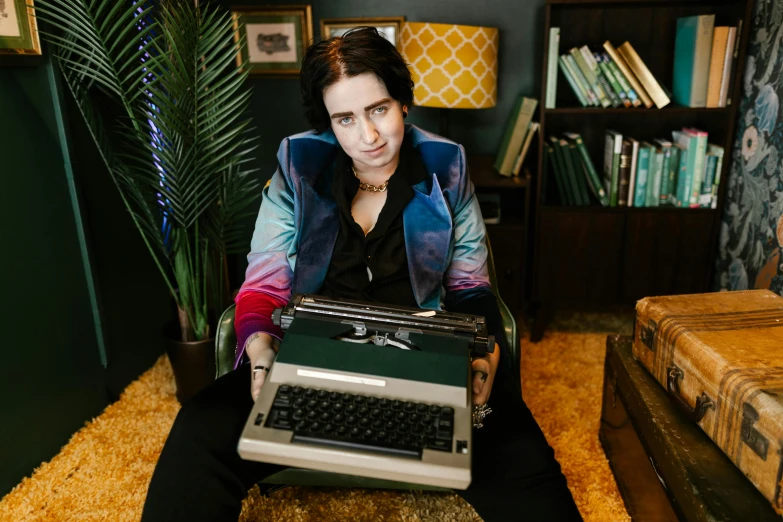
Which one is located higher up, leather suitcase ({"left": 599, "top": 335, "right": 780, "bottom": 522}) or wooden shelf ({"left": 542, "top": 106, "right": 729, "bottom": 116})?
wooden shelf ({"left": 542, "top": 106, "right": 729, "bottom": 116})

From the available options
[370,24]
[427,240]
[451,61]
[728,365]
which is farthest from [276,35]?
[728,365]

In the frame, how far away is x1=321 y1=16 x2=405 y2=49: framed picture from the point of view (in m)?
2.70

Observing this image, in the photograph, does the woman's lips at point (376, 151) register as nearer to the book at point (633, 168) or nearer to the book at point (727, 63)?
the book at point (633, 168)

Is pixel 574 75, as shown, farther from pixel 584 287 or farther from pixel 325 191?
pixel 325 191

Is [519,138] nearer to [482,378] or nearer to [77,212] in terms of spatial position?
[482,378]

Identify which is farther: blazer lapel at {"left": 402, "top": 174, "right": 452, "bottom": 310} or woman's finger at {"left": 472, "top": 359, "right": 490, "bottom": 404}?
blazer lapel at {"left": 402, "top": 174, "right": 452, "bottom": 310}

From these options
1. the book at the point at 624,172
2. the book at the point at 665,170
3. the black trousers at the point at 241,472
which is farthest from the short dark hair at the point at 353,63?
the book at the point at 665,170

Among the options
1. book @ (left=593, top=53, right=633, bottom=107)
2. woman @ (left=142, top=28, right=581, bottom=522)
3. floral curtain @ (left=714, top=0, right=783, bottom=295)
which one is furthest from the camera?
book @ (left=593, top=53, right=633, bottom=107)

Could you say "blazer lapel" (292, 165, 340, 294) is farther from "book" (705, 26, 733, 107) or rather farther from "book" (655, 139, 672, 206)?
"book" (705, 26, 733, 107)

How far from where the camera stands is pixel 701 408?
129 centimetres

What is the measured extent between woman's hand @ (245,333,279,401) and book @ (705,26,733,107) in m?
1.94

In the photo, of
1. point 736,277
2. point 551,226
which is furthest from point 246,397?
point 736,277

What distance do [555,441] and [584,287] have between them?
2.77 feet

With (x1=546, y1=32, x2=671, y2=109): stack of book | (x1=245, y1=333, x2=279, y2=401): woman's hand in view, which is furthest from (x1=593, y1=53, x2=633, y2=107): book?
(x1=245, y1=333, x2=279, y2=401): woman's hand
